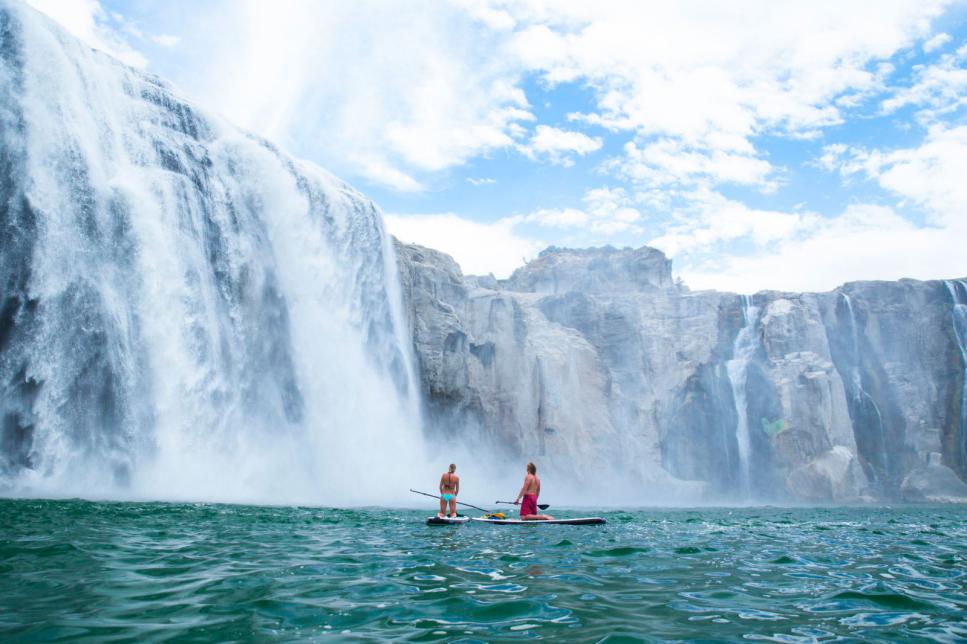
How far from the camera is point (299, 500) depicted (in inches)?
855

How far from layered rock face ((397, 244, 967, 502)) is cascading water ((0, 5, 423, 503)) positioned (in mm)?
8503

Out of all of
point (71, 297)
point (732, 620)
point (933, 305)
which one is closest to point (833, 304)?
point (933, 305)

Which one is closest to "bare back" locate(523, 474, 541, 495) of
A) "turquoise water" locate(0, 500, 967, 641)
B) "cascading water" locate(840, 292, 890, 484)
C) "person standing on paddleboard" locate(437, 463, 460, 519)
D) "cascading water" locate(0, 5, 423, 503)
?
Answer: "person standing on paddleboard" locate(437, 463, 460, 519)

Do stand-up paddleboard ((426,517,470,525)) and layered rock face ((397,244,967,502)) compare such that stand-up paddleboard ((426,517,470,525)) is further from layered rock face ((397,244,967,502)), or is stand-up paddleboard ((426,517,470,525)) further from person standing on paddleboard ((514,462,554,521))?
layered rock face ((397,244,967,502))

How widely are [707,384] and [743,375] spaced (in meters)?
2.47

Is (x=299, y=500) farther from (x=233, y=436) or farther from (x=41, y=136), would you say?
(x=41, y=136)

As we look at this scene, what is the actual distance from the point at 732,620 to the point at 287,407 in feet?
72.3

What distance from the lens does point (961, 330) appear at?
146 ft

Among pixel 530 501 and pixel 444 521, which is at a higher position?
pixel 530 501

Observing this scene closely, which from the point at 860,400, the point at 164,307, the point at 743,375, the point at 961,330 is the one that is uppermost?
the point at 961,330

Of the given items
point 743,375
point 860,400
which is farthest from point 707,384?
point 860,400

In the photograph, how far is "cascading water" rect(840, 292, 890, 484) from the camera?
1716 inches

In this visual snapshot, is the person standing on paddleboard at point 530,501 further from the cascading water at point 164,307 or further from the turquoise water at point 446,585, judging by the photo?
the cascading water at point 164,307

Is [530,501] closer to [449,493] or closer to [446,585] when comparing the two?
[449,493]
